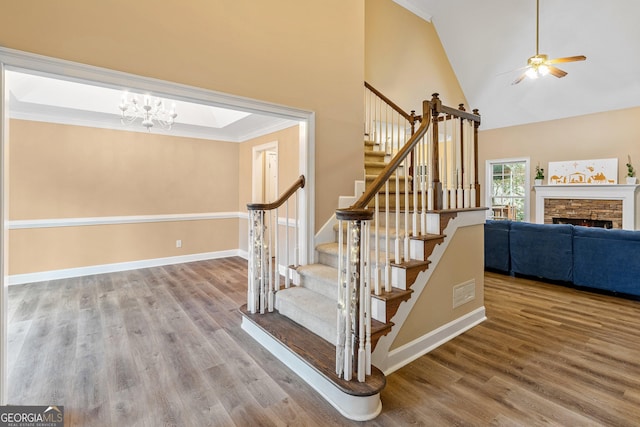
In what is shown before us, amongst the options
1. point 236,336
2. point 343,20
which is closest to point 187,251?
point 236,336

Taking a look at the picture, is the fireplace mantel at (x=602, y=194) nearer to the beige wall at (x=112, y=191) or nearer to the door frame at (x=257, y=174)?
the door frame at (x=257, y=174)

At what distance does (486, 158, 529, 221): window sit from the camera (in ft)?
24.2

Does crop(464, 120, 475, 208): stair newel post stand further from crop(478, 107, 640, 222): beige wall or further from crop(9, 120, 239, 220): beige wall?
crop(478, 107, 640, 222): beige wall

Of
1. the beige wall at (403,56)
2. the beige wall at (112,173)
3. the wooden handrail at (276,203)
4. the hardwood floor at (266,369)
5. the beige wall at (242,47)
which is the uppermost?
the beige wall at (403,56)

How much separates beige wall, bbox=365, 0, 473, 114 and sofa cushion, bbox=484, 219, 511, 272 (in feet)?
Answer: 9.81

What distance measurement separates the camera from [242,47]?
2752 millimetres

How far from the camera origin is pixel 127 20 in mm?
2240

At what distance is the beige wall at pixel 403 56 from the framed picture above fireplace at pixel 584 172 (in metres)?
2.96

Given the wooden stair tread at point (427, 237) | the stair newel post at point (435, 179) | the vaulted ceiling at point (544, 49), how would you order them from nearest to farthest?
the wooden stair tread at point (427, 237) < the stair newel post at point (435, 179) < the vaulted ceiling at point (544, 49)

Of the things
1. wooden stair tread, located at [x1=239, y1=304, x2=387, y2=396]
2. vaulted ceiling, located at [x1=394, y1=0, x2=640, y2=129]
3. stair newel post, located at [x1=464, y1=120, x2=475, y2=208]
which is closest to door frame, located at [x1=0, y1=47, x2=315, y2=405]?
wooden stair tread, located at [x1=239, y1=304, x2=387, y2=396]

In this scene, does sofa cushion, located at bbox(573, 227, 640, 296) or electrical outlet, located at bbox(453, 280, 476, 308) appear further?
sofa cushion, located at bbox(573, 227, 640, 296)

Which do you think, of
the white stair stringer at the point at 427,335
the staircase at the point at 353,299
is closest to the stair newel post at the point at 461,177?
the white stair stringer at the point at 427,335

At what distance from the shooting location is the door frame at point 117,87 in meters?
1.84

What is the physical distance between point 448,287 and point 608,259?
2.68 m
